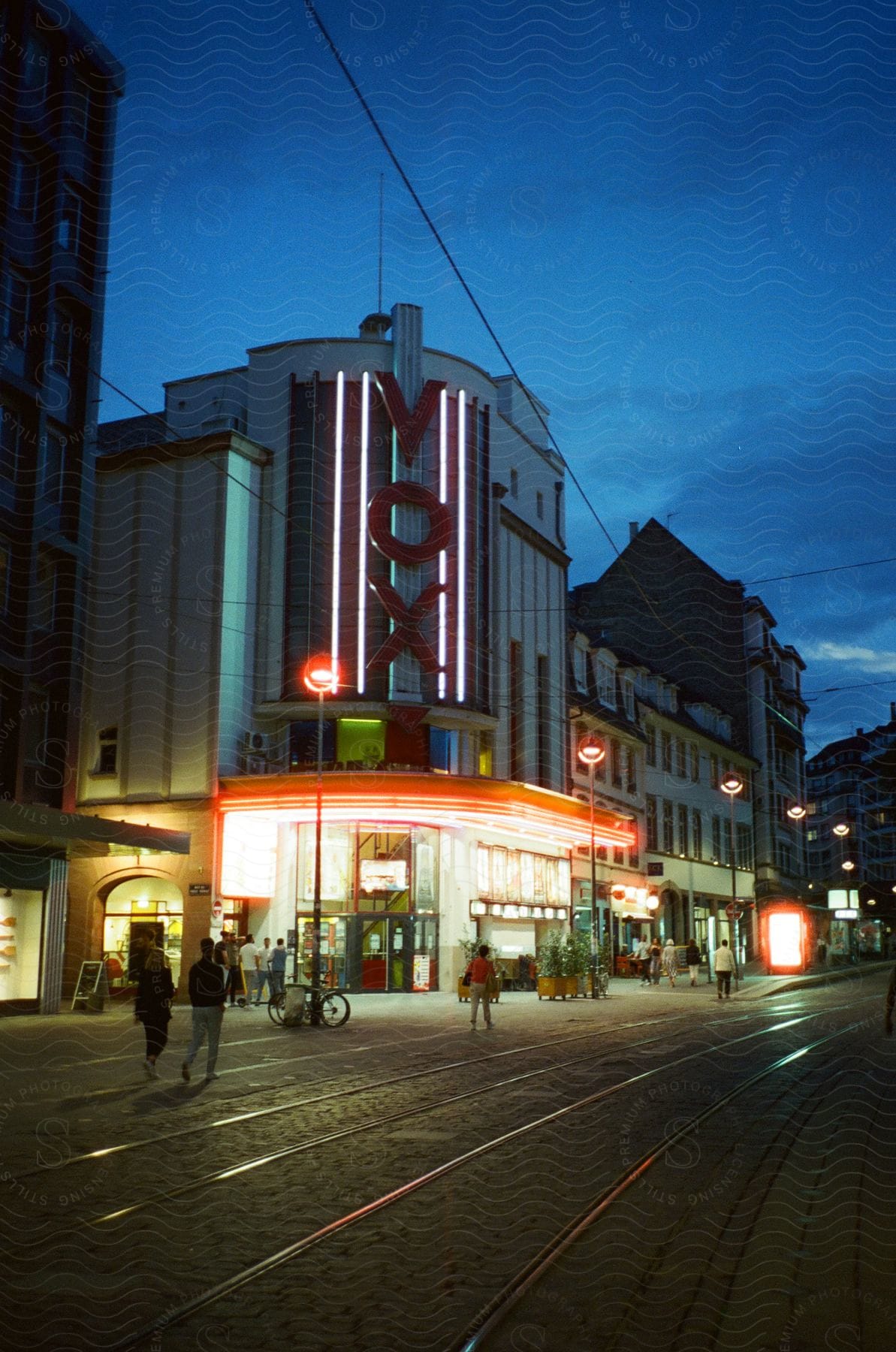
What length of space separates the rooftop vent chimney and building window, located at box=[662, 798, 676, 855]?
25.9 meters

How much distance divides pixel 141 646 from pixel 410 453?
32.0 ft

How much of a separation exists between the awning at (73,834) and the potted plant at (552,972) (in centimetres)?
1003

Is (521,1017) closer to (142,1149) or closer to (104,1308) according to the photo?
(142,1149)

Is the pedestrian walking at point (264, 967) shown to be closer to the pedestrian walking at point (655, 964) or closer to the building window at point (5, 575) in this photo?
the building window at point (5, 575)

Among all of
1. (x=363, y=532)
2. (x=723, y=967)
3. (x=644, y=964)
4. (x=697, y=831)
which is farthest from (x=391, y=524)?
(x=697, y=831)

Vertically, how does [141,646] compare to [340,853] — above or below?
above

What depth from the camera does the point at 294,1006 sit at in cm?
2547

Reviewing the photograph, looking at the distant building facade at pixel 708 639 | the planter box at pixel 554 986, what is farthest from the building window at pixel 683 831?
the planter box at pixel 554 986

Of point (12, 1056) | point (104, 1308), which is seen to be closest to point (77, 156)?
point (12, 1056)

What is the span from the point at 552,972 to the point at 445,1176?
86.1 feet

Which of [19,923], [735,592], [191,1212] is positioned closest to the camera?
[191,1212]

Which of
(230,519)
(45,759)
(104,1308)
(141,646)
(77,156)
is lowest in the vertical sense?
(104,1308)

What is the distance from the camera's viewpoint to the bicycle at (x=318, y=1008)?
25922 mm

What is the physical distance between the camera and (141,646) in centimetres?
3862
